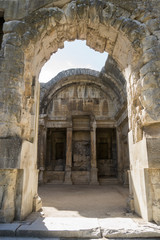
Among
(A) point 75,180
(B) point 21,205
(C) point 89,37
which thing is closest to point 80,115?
(A) point 75,180

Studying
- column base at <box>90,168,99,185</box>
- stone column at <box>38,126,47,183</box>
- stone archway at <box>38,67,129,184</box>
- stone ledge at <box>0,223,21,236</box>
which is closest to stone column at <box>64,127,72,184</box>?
stone archway at <box>38,67,129,184</box>

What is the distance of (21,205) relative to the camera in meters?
3.11

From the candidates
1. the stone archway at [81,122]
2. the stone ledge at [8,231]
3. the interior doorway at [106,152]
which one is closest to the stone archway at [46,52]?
the stone ledge at [8,231]

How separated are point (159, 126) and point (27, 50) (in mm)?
3086

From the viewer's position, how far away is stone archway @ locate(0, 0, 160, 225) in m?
3.09

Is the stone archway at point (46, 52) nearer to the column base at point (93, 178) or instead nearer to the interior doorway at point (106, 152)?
the column base at point (93, 178)

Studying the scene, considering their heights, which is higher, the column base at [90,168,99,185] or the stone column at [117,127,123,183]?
the stone column at [117,127,123,183]

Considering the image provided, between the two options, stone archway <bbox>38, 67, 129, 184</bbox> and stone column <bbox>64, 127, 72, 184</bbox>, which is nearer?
stone column <bbox>64, 127, 72, 184</bbox>

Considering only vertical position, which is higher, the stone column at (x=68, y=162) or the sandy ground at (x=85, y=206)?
the stone column at (x=68, y=162)

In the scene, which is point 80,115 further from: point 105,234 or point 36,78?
point 105,234

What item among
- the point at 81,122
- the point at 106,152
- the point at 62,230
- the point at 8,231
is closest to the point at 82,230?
the point at 62,230

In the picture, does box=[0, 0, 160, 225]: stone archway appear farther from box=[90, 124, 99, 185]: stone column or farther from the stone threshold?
box=[90, 124, 99, 185]: stone column

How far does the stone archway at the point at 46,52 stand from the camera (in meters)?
3.09

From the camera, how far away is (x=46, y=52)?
15.5ft
